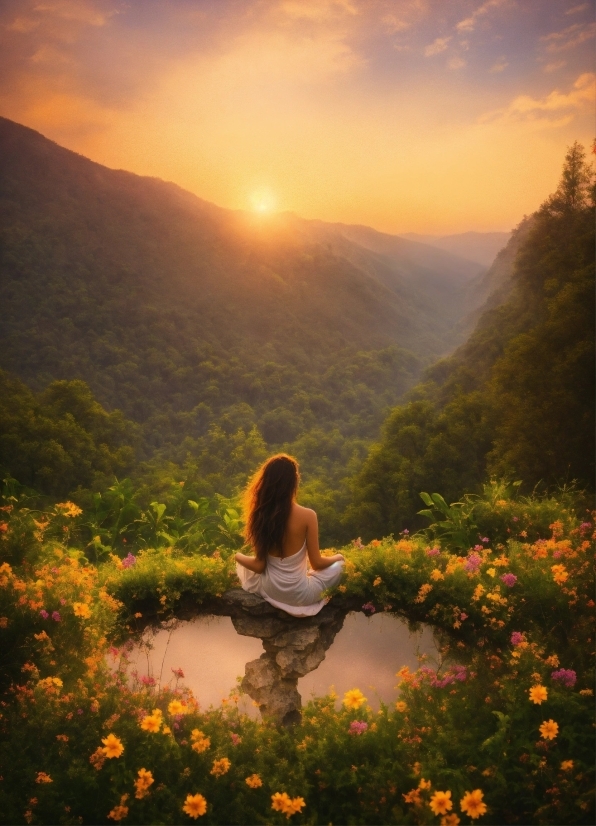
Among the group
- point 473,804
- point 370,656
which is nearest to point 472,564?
point 370,656

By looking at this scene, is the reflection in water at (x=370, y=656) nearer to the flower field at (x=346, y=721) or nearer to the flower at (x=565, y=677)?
the flower field at (x=346, y=721)

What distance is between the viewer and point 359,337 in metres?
61.6

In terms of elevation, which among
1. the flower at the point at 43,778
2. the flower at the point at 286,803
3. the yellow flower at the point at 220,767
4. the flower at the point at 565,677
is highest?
the flower at the point at 565,677

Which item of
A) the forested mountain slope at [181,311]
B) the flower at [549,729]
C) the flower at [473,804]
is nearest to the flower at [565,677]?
the flower at [549,729]

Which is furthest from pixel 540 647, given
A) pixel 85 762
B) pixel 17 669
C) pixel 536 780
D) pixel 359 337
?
pixel 359 337

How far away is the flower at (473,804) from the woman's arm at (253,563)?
2.21m

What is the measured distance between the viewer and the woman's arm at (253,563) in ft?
14.7

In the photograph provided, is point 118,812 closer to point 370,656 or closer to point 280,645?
point 280,645

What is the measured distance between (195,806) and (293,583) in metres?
1.83

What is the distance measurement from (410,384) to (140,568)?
5063cm

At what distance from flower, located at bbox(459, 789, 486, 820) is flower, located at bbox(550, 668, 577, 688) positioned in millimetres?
926

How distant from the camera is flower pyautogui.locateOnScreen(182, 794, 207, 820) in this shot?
8.93 feet

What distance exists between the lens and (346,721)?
3.49 metres

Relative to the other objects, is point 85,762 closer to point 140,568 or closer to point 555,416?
point 140,568
